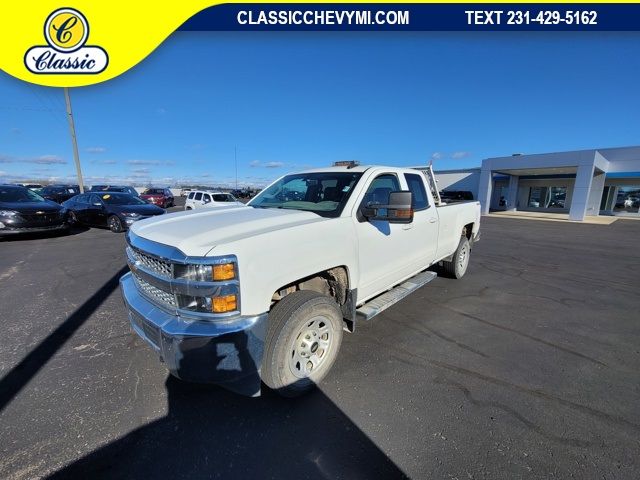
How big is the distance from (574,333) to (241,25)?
8291mm

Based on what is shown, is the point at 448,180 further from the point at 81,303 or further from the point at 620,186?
the point at 81,303

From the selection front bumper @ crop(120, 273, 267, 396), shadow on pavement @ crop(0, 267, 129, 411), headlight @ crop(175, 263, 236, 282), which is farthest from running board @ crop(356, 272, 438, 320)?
shadow on pavement @ crop(0, 267, 129, 411)

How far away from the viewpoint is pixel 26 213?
9156 millimetres

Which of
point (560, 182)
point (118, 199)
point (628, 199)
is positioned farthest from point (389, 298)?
point (560, 182)

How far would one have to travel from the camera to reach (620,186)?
80.3ft

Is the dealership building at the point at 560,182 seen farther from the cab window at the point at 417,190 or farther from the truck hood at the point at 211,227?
the truck hood at the point at 211,227

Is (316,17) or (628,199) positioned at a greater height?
(316,17)

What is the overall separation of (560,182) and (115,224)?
33.9m

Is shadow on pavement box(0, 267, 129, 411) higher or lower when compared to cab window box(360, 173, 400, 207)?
lower

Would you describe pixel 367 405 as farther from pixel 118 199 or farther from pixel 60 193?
pixel 60 193

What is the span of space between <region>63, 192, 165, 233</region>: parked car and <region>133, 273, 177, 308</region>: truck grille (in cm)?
941

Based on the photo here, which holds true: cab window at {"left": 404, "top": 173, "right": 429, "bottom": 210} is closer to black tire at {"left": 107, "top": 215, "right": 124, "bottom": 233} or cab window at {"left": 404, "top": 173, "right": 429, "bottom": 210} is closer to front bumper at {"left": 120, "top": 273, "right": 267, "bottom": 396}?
front bumper at {"left": 120, "top": 273, "right": 267, "bottom": 396}

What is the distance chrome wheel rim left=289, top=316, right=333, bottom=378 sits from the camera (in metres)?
2.53

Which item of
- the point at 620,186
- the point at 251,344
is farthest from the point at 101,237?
the point at 620,186
